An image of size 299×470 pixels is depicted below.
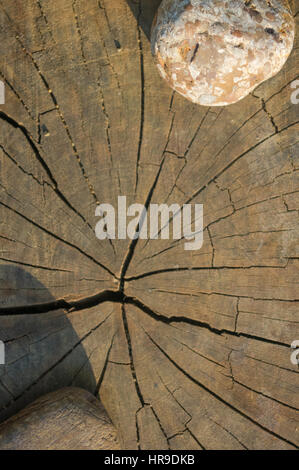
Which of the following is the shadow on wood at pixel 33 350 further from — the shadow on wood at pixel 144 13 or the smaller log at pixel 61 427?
the shadow on wood at pixel 144 13

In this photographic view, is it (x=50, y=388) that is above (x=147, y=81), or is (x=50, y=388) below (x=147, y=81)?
below

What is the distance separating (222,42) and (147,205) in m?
0.91

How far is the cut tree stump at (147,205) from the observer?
259 centimetres

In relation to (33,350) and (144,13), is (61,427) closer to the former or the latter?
(33,350)

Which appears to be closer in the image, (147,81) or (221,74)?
(221,74)

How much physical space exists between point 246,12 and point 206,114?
55cm

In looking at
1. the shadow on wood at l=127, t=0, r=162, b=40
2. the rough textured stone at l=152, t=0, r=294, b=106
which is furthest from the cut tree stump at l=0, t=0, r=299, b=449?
the rough textured stone at l=152, t=0, r=294, b=106

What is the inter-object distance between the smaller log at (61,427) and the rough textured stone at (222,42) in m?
1.74

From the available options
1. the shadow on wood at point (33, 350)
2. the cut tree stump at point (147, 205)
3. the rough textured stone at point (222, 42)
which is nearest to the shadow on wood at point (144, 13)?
the cut tree stump at point (147, 205)

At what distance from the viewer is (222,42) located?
2.23 meters
